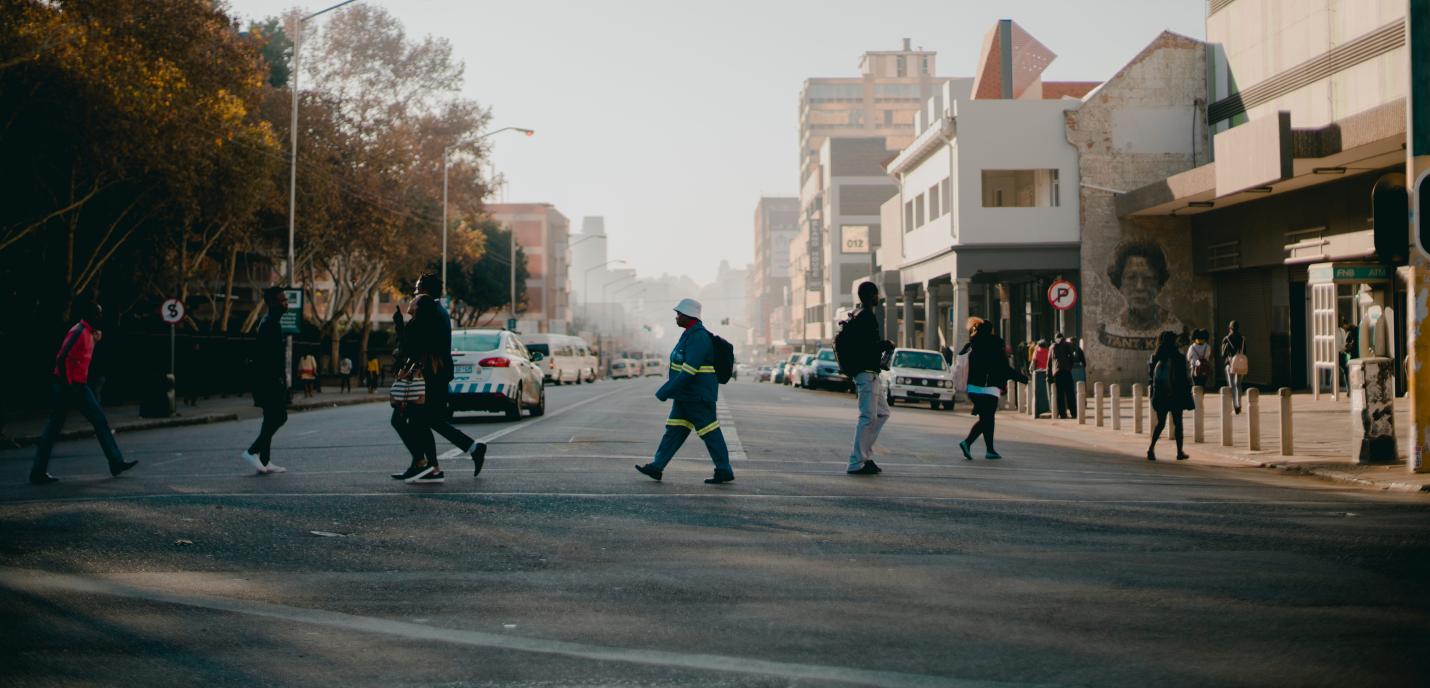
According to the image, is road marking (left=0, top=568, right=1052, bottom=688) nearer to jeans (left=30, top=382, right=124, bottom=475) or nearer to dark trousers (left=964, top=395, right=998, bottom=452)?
jeans (left=30, top=382, right=124, bottom=475)

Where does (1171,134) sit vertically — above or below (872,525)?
above

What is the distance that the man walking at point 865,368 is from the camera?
521 inches

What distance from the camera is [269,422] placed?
1306cm

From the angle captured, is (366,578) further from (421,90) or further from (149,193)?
(421,90)

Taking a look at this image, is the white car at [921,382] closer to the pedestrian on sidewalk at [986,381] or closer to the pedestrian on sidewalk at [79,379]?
the pedestrian on sidewalk at [986,381]

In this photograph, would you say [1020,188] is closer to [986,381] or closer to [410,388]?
[986,381]

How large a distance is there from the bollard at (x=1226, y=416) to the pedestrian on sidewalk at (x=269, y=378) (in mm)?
11957

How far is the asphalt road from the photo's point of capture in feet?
17.3

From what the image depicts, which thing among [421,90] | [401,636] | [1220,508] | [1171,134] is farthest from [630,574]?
[421,90]

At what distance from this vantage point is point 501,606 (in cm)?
641

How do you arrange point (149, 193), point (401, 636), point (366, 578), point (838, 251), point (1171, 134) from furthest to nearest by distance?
1. point (838, 251)
2. point (1171, 134)
3. point (149, 193)
4. point (366, 578)
5. point (401, 636)

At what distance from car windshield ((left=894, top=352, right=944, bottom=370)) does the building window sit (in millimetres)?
7940

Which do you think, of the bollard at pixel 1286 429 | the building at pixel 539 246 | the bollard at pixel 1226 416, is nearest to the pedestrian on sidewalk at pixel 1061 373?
the bollard at pixel 1226 416

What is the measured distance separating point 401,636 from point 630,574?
68.1 inches
